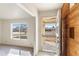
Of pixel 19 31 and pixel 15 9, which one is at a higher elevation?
pixel 15 9

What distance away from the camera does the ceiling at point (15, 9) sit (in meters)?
1.55

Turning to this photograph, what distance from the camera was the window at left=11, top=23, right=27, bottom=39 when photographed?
159cm

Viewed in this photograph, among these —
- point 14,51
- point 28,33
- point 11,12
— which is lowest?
point 14,51

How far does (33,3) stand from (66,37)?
0.54 metres

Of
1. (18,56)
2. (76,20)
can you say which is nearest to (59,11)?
(76,20)

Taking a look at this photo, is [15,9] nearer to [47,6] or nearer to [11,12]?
[11,12]

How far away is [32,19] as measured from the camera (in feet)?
5.13

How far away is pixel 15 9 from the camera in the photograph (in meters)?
1.56

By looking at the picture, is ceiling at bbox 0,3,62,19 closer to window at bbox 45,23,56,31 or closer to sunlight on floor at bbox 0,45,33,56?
window at bbox 45,23,56,31

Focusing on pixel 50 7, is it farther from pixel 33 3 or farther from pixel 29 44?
pixel 29 44

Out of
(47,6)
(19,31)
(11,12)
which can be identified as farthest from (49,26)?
(11,12)

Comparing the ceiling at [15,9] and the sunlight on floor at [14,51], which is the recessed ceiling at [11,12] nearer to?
the ceiling at [15,9]

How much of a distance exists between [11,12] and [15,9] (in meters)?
0.06

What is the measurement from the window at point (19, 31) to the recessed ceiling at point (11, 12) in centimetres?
10
